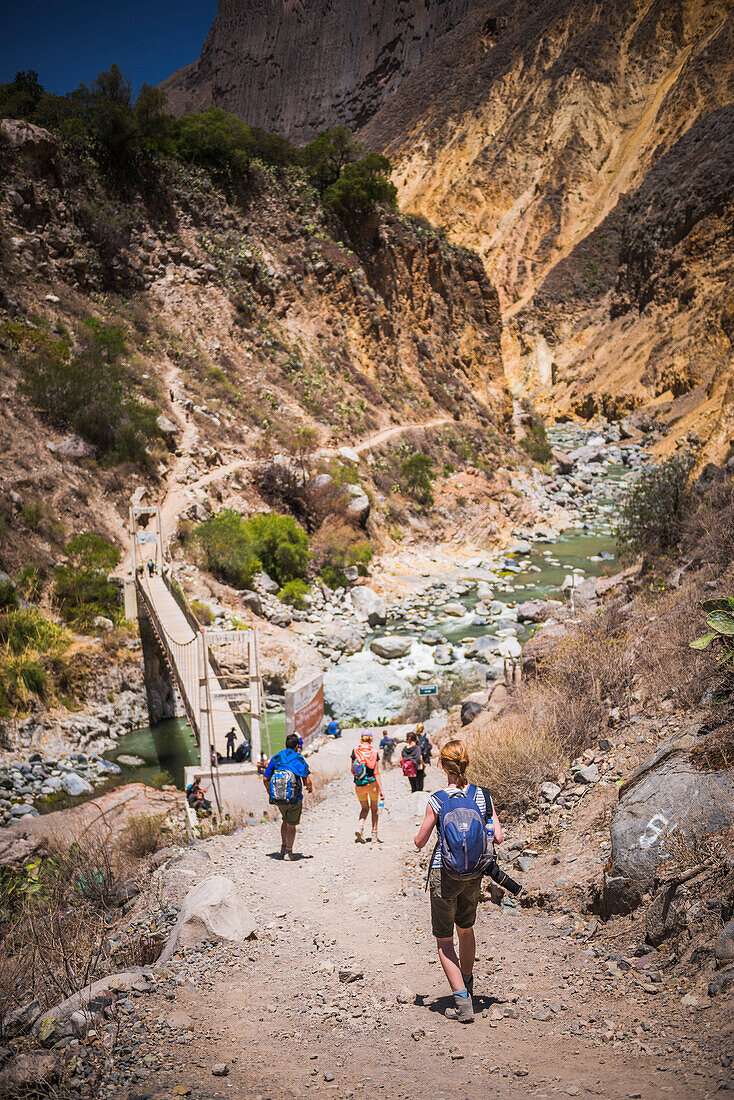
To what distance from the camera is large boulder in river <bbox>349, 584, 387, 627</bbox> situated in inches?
821

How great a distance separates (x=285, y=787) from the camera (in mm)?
6598

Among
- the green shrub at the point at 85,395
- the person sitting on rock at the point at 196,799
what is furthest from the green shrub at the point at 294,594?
the person sitting on rock at the point at 196,799

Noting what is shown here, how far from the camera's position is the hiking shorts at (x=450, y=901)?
3.80 m

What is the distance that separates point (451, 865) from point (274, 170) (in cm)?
3882

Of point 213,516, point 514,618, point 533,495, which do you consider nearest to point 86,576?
point 213,516

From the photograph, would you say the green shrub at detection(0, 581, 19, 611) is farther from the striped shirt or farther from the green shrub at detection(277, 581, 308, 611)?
the striped shirt

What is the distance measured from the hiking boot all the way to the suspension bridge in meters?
5.90

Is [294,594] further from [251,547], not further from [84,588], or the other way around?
[84,588]

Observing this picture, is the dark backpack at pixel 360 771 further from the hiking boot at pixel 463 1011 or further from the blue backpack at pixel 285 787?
the hiking boot at pixel 463 1011

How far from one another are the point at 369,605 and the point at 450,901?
17.5 meters

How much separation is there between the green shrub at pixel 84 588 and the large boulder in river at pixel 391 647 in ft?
20.5

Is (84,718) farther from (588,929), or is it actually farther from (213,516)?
(588,929)

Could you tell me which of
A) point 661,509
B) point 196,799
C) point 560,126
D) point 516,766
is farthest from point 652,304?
point 516,766

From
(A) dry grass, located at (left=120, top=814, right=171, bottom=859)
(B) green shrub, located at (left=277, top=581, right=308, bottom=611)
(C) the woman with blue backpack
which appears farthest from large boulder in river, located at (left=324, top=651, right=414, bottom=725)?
(C) the woman with blue backpack
